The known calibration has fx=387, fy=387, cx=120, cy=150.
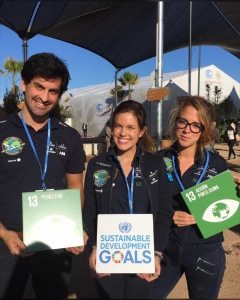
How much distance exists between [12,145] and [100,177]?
22.9 inches

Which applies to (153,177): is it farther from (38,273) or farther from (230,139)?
(230,139)

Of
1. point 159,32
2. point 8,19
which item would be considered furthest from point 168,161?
point 8,19

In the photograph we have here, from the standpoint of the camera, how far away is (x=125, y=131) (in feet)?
8.21

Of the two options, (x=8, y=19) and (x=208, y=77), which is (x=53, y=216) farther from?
(x=208, y=77)

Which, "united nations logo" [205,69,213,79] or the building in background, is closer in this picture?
the building in background

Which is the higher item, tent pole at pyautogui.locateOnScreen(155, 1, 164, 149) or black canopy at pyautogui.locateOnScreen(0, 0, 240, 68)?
black canopy at pyautogui.locateOnScreen(0, 0, 240, 68)

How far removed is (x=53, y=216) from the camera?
2326 mm

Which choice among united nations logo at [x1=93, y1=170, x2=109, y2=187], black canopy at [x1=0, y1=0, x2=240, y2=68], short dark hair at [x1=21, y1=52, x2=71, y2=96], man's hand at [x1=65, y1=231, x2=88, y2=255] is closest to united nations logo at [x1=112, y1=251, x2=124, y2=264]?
man's hand at [x1=65, y1=231, x2=88, y2=255]

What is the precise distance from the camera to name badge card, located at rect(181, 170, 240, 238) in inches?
102

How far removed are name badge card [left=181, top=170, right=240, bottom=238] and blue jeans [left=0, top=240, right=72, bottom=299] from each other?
0.91 m

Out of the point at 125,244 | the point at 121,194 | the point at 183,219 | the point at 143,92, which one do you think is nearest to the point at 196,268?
the point at 183,219

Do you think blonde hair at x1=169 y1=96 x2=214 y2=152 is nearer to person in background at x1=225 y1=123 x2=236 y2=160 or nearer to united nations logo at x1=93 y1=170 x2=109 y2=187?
united nations logo at x1=93 y1=170 x2=109 y2=187

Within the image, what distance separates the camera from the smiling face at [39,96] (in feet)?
7.95

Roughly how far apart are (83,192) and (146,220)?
21.7 inches
